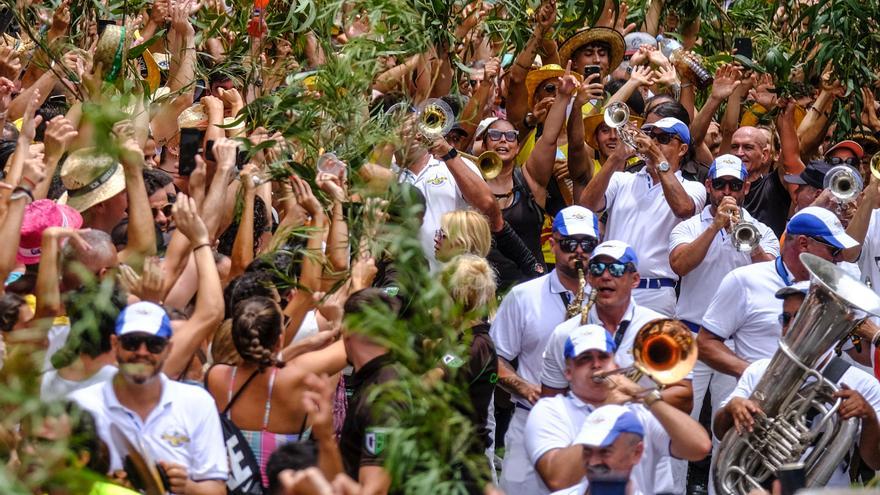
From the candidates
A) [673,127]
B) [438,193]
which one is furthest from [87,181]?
[673,127]

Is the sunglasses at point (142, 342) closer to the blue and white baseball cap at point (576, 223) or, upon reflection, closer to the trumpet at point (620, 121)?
the blue and white baseball cap at point (576, 223)

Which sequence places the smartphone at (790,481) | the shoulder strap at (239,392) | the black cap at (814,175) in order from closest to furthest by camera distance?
the smartphone at (790,481) < the shoulder strap at (239,392) < the black cap at (814,175)

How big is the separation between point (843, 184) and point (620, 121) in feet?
4.98

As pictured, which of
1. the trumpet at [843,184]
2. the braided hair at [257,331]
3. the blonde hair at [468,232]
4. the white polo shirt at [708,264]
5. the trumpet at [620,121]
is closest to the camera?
the braided hair at [257,331]

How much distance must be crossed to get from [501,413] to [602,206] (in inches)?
62.8

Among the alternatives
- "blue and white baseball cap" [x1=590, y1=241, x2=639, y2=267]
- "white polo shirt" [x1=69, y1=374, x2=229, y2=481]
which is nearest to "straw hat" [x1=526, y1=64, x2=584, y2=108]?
"blue and white baseball cap" [x1=590, y1=241, x2=639, y2=267]

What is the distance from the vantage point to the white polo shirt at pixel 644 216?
961 centimetres

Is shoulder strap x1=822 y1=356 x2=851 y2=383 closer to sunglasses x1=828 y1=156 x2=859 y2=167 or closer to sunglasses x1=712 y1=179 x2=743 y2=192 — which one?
sunglasses x1=712 y1=179 x2=743 y2=192

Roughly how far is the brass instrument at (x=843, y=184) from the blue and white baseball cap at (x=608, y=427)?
3.98m

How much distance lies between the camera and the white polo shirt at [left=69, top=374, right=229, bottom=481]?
5.84 m

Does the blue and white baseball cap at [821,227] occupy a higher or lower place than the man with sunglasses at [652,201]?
higher

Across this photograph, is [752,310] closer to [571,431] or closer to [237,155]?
[571,431]

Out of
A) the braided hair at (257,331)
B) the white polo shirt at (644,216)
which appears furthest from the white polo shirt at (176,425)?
the white polo shirt at (644,216)

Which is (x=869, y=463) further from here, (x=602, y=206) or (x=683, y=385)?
(x=602, y=206)
